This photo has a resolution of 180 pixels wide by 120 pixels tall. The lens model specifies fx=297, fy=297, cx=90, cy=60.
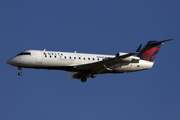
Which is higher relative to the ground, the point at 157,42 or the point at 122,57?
the point at 157,42

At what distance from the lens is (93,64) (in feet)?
100

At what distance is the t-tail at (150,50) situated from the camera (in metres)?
35.5

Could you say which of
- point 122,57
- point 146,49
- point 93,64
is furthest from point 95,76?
point 146,49

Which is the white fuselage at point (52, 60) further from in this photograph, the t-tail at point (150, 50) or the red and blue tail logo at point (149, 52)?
the t-tail at point (150, 50)

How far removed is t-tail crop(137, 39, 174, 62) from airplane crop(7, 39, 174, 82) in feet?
5.06

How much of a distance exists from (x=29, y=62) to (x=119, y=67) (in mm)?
10139

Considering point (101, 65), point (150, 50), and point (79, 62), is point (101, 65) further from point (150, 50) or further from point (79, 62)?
point (150, 50)

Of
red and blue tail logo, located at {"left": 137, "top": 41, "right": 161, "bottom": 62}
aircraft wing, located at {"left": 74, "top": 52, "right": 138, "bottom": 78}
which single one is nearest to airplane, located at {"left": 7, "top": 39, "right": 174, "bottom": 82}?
aircraft wing, located at {"left": 74, "top": 52, "right": 138, "bottom": 78}

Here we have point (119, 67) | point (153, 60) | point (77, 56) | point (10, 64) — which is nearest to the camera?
point (10, 64)

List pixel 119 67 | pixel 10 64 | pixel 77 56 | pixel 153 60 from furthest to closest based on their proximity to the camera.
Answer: pixel 153 60
pixel 119 67
pixel 77 56
pixel 10 64

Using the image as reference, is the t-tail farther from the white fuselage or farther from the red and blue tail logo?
the white fuselage

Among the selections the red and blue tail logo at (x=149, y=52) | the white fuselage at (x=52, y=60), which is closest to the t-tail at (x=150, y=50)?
the red and blue tail logo at (x=149, y=52)

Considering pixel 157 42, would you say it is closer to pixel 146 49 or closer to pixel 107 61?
pixel 146 49

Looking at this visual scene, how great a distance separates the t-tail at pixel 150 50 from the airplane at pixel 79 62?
1.54 m
